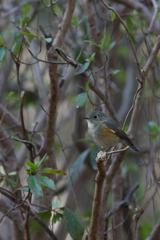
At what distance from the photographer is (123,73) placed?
498 centimetres

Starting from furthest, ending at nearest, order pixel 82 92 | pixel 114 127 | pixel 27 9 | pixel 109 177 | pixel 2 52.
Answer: pixel 27 9, pixel 82 92, pixel 114 127, pixel 109 177, pixel 2 52

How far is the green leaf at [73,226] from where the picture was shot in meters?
2.29

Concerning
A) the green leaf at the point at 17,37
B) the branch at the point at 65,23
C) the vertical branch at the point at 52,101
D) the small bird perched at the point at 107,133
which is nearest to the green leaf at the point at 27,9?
the branch at the point at 65,23

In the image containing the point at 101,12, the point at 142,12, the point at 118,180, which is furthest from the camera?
the point at 101,12

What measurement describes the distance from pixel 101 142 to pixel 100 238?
2.89ft

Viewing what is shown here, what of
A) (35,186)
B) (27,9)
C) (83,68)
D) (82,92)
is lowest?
(82,92)

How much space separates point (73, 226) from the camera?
2311 mm

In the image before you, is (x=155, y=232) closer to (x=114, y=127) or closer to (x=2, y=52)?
(x=114, y=127)

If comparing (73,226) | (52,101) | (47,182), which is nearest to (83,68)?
(52,101)

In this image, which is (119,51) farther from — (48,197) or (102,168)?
(102,168)

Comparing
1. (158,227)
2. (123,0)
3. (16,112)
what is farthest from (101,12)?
(158,227)

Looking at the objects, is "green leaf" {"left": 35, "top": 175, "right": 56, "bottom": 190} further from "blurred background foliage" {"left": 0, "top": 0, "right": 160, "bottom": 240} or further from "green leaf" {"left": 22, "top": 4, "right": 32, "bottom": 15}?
"green leaf" {"left": 22, "top": 4, "right": 32, "bottom": 15}

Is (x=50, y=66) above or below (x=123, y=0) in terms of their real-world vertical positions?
below

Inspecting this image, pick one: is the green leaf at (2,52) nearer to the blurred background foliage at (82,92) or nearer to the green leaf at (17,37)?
the green leaf at (17,37)
